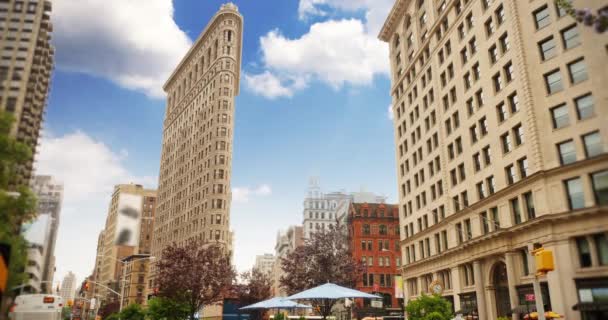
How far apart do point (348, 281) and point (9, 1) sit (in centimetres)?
4925

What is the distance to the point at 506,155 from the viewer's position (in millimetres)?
40062

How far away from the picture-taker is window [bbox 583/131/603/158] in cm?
3166

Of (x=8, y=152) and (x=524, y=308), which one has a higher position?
(x=8, y=152)

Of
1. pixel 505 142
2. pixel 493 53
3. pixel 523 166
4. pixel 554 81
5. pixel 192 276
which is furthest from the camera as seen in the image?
pixel 192 276

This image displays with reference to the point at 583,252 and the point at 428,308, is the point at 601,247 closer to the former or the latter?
the point at 583,252

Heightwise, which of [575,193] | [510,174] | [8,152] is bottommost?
[8,152]

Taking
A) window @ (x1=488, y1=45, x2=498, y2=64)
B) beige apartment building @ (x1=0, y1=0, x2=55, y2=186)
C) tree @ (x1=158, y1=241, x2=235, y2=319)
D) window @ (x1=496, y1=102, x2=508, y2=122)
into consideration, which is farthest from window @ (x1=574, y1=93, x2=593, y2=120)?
beige apartment building @ (x1=0, y1=0, x2=55, y2=186)

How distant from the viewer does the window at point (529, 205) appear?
36.2 m

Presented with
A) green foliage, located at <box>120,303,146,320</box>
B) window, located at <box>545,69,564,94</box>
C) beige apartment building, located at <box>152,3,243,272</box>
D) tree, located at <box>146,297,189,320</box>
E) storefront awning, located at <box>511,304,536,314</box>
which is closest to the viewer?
storefront awning, located at <box>511,304,536,314</box>

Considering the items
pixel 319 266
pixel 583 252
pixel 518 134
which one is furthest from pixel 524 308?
pixel 319 266

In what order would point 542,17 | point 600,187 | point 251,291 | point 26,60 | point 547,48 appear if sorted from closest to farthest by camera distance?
1. point 600,187
2. point 547,48
3. point 542,17
4. point 26,60
5. point 251,291

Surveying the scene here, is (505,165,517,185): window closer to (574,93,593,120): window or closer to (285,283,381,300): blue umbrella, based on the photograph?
(574,93,593,120): window

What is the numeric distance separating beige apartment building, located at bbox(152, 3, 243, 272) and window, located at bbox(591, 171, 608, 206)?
229ft

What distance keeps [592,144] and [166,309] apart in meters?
42.0
